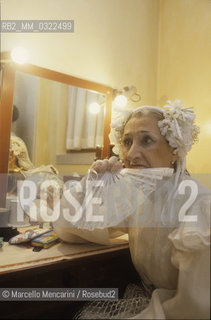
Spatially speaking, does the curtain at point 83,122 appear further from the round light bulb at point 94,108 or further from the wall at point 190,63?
the wall at point 190,63

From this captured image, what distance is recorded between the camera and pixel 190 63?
166 cm

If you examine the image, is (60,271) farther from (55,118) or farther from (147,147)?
(55,118)

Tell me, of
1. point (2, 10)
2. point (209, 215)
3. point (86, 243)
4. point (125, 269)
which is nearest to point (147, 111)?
point (209, 215)

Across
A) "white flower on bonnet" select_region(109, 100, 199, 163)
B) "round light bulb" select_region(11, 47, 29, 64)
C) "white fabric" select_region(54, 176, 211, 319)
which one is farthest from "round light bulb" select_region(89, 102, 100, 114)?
"white fabric" select_region(54, 176, 211, 319)

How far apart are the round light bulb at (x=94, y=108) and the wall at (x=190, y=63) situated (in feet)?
1.85

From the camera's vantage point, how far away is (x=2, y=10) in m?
1.30

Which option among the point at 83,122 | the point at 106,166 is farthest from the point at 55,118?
the point at 106,166

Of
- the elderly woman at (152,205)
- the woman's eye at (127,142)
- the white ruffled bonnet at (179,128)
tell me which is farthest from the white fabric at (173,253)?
Answer: the woman's eye at (127,142)

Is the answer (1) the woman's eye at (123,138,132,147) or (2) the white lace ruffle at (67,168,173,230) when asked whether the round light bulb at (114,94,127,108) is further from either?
(2) the white lace ruffle at (67,168,173,230)

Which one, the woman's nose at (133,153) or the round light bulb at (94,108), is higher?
the round light bulb at (94,108)

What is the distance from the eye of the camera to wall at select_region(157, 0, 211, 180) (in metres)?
1.54

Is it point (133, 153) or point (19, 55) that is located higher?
point (19, 55)

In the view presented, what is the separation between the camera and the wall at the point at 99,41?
54.5 inches

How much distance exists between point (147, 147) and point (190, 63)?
1.02 metres
